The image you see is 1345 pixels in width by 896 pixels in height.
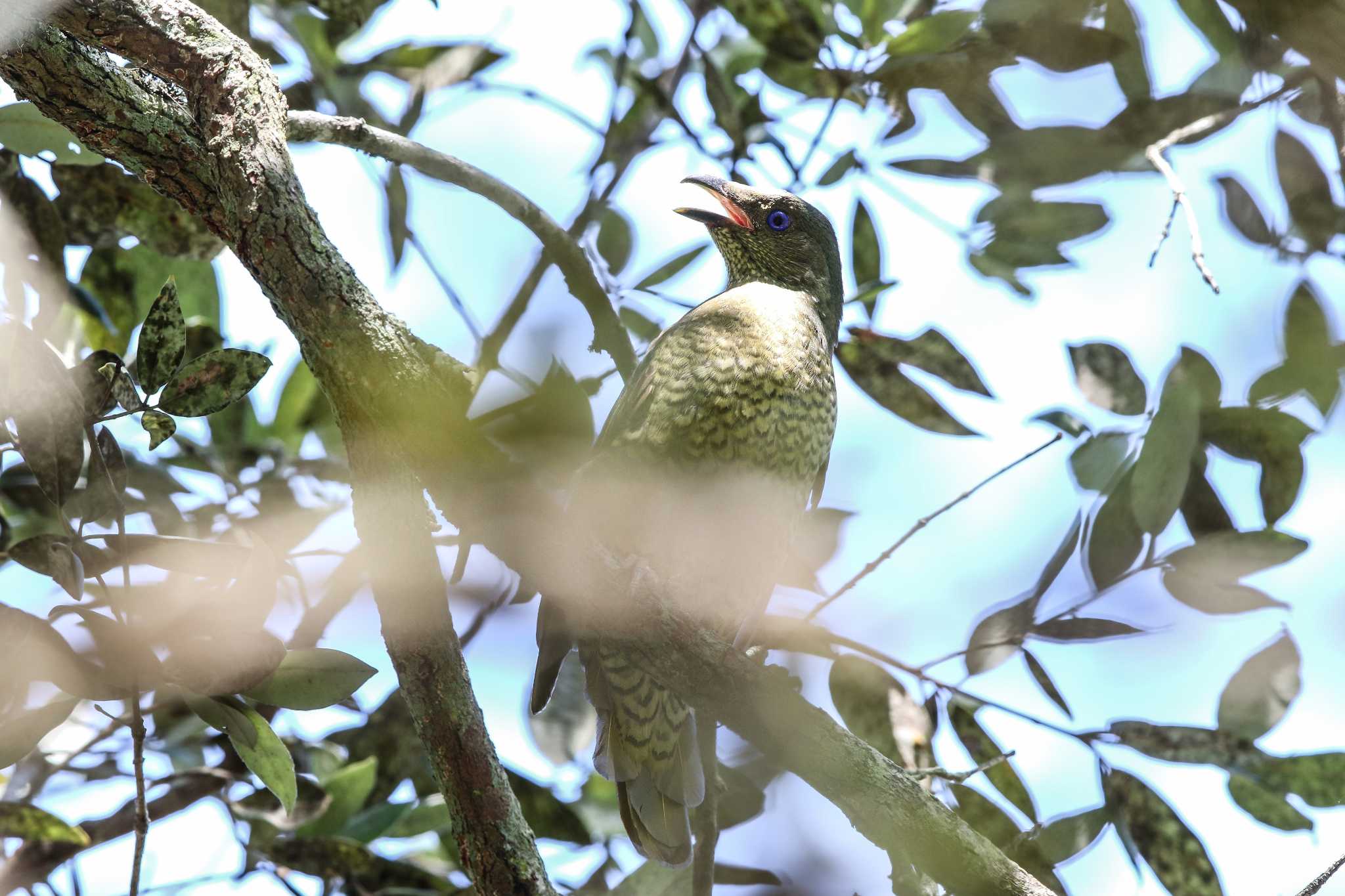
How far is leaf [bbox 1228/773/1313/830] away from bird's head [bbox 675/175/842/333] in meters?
2.00

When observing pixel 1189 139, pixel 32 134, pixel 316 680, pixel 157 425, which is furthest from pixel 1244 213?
pixel 32 134

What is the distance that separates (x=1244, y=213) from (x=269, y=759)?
317 cm

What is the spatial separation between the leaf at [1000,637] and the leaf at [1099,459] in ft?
1.13

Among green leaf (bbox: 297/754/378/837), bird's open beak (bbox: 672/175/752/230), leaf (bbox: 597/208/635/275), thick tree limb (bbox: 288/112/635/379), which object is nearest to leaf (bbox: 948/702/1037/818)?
thick tree limb (bbox: 288/112/635/379)

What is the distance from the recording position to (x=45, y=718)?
2.21 meters

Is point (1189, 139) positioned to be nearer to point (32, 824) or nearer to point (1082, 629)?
point (1082, 629)

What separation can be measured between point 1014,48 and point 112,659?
278 cm

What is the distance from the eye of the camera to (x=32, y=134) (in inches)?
104

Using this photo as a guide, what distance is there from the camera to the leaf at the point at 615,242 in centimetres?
388

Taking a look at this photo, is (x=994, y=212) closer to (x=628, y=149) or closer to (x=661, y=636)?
(x=628, y=149)

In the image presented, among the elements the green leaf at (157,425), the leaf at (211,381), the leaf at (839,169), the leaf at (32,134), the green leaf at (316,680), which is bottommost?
the green leaf at (316,680)

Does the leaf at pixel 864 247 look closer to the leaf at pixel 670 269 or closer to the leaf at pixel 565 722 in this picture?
the leaf at pixel 670 269

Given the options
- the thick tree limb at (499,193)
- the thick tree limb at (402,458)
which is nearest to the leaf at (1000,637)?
the thick tree limb at (402,458)

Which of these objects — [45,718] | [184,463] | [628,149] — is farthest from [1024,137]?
[45,718]
